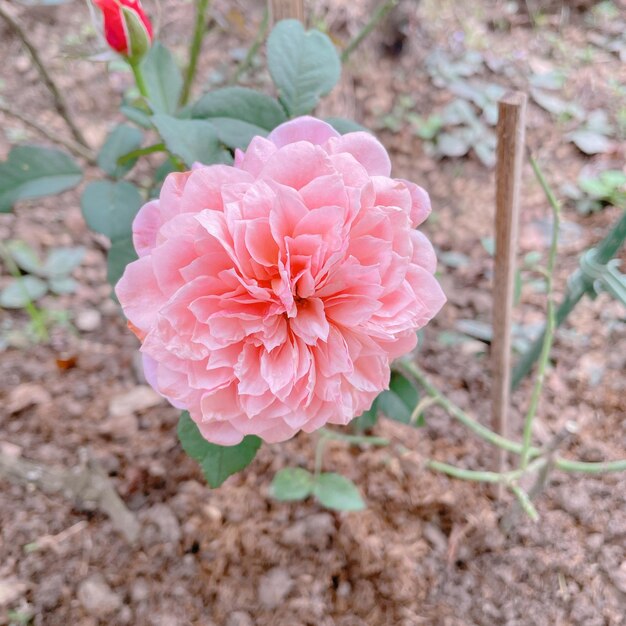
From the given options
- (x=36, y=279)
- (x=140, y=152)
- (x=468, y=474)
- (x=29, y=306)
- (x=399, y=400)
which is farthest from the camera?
(x=36, y=279)

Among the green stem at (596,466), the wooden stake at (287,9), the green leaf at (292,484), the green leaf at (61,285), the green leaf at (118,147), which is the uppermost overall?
the wooden stake at (287,9)

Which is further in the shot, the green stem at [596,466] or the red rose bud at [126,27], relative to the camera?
the green stem at [596,466]

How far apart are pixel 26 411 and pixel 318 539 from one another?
25.6 inches

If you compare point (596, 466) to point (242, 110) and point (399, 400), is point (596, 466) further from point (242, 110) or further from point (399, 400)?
point (242, 110)

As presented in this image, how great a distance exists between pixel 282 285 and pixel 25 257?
3.86 feet

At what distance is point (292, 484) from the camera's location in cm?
102

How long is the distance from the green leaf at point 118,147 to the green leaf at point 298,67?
0.26 metres

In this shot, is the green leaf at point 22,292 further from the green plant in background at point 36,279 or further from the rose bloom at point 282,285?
the rose bloom at point 282,285

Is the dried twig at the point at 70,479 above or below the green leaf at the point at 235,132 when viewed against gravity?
below

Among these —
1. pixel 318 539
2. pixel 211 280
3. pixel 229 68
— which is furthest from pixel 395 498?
pixel 229 68

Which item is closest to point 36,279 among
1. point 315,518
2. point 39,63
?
point 39,63

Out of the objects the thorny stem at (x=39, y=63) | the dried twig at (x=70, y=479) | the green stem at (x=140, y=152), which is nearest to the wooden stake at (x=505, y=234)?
the green stem at (x=140, y=152)

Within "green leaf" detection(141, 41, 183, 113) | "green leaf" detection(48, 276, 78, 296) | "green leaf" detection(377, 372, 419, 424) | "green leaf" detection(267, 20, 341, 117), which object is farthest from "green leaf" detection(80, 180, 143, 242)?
"green leaf" detection(48, 276, 78, 296)

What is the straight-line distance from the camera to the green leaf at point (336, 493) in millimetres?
977
